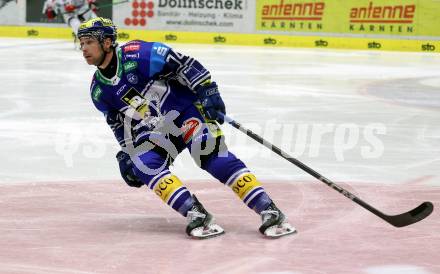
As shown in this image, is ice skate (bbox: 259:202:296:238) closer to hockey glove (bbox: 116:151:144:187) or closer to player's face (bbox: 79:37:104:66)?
hockey glove (bbox: 116:151:144:187)

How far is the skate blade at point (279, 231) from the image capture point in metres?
4.40

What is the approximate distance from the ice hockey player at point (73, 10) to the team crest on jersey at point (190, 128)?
45.2 ft

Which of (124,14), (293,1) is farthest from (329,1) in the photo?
(124,14)

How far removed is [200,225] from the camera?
14.4ft

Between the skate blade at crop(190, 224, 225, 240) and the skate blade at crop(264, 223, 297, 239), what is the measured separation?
0.75ft

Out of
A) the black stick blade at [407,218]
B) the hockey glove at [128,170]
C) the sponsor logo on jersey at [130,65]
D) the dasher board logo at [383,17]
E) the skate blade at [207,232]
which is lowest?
the dasher board logo at [383,17]

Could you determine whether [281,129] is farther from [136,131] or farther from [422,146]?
[136,131]

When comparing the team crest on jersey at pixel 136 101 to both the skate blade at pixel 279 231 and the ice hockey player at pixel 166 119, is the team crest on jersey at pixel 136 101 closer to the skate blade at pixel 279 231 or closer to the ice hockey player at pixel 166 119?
the ice hockey player at pixel 166 119

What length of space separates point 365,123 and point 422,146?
130 centimetres

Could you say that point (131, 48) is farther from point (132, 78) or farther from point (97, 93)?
point (97, 93)

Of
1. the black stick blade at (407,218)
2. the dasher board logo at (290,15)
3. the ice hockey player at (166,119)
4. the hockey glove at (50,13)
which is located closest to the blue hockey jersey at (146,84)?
the ice hockey player at (166,119)

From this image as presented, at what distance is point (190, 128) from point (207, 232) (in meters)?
0.54

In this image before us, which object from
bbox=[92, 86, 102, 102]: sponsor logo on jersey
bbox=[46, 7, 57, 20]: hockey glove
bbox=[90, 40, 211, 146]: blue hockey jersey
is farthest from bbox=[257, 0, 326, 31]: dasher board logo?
bbox=[92, 86, 102, 102]: sponsor logo on jersey

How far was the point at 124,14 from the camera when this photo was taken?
63.8 feet
